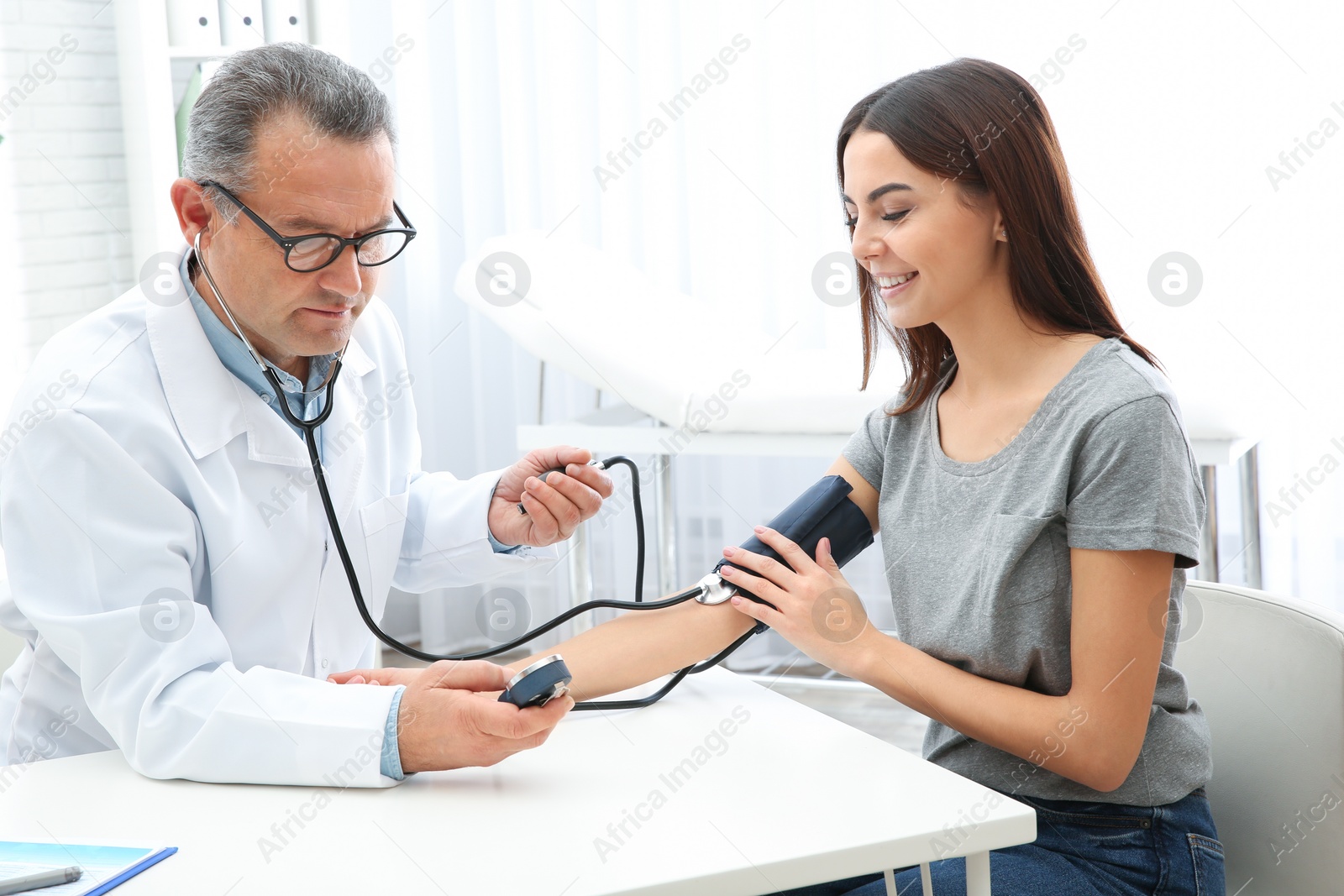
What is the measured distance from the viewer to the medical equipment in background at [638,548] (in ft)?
3.07

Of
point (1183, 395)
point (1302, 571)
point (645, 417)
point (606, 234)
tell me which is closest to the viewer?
point (1183, 395)

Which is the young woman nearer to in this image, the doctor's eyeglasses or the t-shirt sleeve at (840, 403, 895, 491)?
the t-shirt sleeve at (840, 403, 895, 491)

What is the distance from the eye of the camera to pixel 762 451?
215 centimetres

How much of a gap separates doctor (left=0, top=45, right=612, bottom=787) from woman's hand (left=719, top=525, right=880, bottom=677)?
0.67 feet

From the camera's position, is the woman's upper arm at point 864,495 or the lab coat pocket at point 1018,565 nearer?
the lab coat pocket at point 1018,565

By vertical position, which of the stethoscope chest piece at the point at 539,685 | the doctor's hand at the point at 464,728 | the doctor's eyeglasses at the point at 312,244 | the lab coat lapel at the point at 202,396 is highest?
the doctor's eyeglasses at the point at 312,244

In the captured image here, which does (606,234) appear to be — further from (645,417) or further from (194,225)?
(194,225)

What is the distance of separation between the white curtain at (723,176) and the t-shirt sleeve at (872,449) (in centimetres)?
91

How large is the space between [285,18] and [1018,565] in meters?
2.55

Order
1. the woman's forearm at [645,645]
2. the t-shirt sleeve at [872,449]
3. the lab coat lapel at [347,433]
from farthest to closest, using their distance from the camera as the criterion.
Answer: the t-shirt sleeve at [872,449], the lab coat lapel at [347,433], the woman's forearm at [645,645]

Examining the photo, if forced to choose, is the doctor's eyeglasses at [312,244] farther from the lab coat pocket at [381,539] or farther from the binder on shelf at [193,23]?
the binder on shelf at [193,23]

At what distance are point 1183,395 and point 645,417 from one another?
1.05m

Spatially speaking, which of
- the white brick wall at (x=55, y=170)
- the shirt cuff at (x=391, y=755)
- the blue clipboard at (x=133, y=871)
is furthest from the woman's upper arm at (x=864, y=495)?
the white brick wall at (x=55, y=170)

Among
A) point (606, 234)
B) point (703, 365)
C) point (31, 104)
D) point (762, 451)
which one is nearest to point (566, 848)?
point (762, 451)
